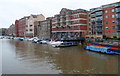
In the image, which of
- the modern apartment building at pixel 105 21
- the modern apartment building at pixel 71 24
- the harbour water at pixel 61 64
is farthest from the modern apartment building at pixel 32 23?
the harbour water at pixel 61 64

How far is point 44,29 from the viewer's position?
3706 inches

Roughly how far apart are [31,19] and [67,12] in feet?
168

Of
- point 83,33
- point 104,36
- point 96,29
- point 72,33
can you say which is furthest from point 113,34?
point 72,33

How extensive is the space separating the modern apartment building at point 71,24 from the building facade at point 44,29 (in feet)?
27.2

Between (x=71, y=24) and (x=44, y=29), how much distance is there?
30462 millimetres

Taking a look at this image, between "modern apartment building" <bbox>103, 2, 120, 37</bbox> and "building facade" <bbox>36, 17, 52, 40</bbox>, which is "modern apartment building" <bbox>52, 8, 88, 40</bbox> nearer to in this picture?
"building facade" <bbox>36, 17, 52, 40</bbox>

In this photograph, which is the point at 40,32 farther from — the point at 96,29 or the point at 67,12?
the point at 96,29

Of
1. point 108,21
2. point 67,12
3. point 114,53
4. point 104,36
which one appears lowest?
point 114,53

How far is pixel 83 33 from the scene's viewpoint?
6462 cm

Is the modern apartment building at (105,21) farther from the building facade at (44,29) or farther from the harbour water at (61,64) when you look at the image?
the building facade at (44,29)

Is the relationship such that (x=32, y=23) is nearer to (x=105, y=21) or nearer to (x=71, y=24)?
(x=71, y=24)

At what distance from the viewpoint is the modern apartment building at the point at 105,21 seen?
50219 mm

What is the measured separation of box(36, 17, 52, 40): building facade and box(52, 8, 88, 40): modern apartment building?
8.29 meters

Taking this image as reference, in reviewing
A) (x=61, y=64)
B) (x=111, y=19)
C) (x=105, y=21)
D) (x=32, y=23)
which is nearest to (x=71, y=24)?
(x=105, y=21)
